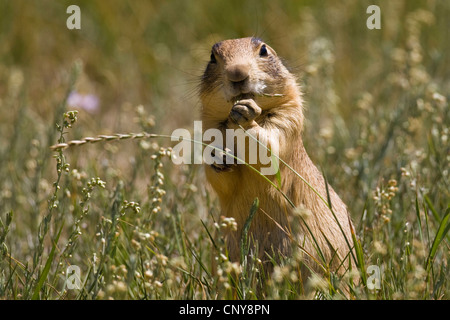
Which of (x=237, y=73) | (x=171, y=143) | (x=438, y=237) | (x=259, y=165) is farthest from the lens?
(x=171, y=143)

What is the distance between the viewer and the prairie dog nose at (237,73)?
3.40m

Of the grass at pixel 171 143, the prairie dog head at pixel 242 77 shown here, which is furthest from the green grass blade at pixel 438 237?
the prairie dog head at pixel 242 77

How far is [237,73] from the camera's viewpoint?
340 cm

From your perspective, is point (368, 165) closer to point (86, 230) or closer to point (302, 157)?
point (302, 157)

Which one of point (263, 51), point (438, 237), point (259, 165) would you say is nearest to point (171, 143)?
point (263, 51)

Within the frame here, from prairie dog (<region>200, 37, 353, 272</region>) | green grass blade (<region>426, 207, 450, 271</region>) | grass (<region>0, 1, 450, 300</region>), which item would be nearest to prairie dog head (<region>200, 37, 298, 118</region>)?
prairie dog (<region>200, 37, 353, 272</region>)

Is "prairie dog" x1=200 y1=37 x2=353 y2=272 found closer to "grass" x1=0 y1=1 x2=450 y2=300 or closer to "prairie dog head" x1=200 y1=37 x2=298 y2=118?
"prairie dog head" x1=200 y1=37 x2=298 y2=118

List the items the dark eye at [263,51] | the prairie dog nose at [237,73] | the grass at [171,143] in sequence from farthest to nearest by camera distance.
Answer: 1. the dark eye at [263,51]
2. the prairie dog nose at [237,73]
3. the grass at [171,143]

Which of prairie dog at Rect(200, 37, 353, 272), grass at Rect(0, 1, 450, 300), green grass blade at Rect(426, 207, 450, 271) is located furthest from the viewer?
prairie dog at Rect(200, 37, 353, 272)

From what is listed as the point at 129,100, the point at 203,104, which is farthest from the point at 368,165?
the point at 129,100

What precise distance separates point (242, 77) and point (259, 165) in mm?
448

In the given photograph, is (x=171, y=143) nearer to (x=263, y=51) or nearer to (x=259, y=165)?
(x=263, y=51)

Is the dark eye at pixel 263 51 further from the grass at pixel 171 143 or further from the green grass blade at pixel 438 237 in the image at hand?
the green grass blade at pixel 438 237

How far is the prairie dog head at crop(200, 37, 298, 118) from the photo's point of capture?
3.46m
